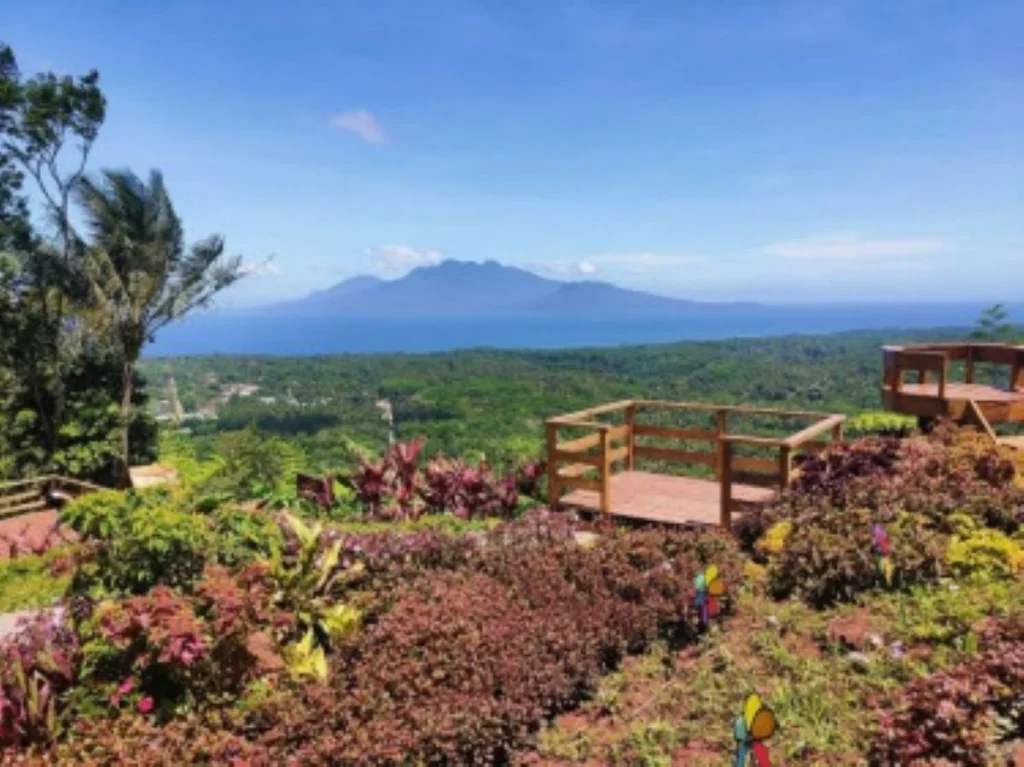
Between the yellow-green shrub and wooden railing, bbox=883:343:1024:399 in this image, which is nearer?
the yellow-green shrub

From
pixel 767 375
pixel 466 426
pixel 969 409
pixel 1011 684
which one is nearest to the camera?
pixel 1011 684

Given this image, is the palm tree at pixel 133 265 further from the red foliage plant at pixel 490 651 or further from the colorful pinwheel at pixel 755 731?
the colorful pinwheel at pixel 755 731

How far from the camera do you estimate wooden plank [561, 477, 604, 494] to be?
805 centimetres

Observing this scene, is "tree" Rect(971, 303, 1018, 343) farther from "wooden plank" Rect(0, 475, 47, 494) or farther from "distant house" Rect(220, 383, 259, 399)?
"distant house" Rect(220, 383, 259, 399)

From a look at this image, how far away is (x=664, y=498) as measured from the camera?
333 inches

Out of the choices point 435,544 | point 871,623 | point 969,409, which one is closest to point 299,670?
point 435,544

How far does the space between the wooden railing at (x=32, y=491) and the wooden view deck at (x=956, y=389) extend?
11.7m

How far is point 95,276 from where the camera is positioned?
54.1 feet

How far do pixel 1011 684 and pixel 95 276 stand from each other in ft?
59.4

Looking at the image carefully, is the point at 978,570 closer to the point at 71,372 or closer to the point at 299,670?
the point at 299,670

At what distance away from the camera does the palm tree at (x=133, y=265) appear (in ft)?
54.6

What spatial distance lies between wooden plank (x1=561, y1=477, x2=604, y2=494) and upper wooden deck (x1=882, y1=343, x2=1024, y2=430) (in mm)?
3731

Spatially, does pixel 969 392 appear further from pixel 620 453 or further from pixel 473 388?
pixel 473 388

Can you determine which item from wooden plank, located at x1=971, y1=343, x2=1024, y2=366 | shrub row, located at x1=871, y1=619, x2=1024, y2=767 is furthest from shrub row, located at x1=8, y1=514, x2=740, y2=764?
wooden plank, located at x1=971, y1=343, x2=1024, y2=366
